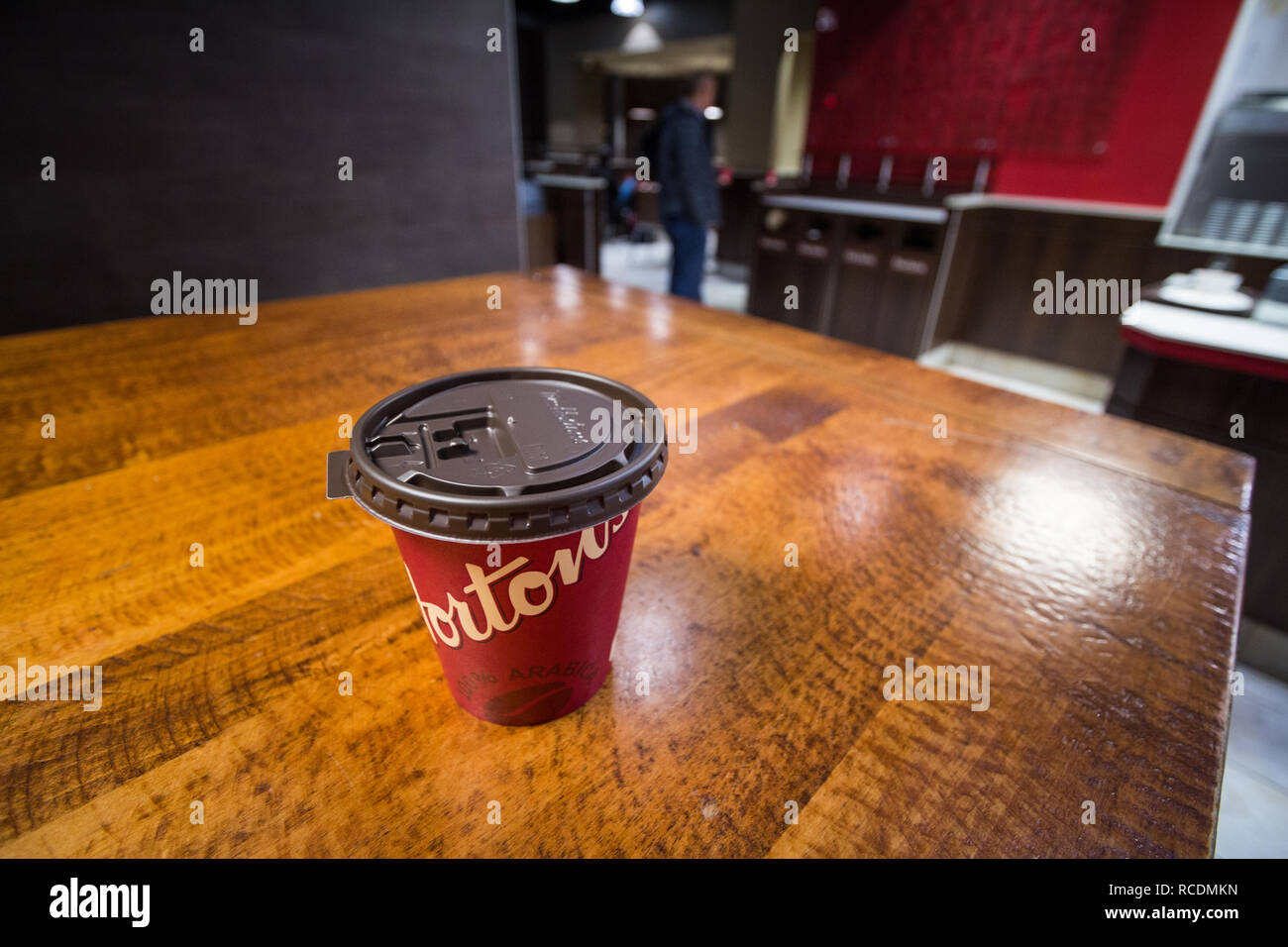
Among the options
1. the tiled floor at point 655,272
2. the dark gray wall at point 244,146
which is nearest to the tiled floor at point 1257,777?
the dark gray wall at point 244,146

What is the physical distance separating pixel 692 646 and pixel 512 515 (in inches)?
12.4

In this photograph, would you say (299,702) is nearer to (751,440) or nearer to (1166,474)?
(751,440)

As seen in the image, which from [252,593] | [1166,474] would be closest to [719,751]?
[252,593]

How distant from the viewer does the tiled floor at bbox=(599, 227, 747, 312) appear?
6660 millimetres

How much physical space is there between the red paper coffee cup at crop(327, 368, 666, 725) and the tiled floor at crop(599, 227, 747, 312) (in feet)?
17.4

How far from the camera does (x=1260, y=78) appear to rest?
12.7ft

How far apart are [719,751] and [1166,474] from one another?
937mm

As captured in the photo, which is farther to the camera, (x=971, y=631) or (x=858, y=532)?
(x=858, y=532)

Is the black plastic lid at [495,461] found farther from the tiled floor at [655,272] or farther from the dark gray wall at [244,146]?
the tiled floor at [655,272]

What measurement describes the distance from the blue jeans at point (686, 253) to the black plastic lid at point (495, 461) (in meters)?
4.36

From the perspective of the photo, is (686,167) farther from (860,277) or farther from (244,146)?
(244,146)

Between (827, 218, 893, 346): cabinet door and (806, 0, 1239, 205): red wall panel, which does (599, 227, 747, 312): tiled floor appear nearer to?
(827, 218, 893, 346): cabinet door

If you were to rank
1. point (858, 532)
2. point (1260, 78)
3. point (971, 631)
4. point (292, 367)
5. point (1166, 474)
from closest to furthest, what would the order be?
point (971, 631) < point (858, 532) < point (1166, 474) < point (292, 367) < point (1260, 78)
